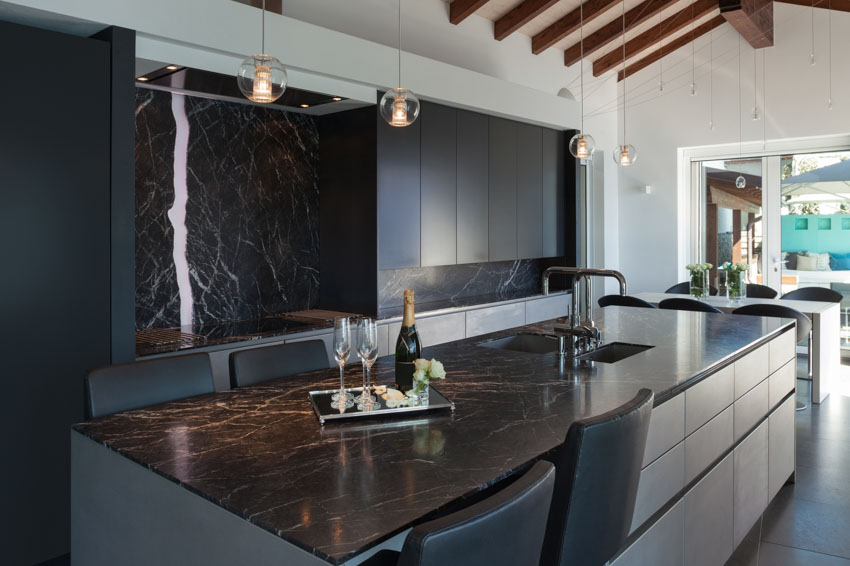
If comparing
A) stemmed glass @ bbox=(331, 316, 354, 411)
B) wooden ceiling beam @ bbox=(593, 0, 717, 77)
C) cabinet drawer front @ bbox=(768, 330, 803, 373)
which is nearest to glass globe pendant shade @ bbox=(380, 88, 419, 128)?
stemmed glass @ bbox=(331, 316, 354, 411)

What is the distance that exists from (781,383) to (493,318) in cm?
236

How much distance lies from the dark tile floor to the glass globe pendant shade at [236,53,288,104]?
106 inches

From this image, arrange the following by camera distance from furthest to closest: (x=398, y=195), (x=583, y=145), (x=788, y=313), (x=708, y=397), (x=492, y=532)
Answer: (x=788, y=313), (x=398, y=195), (x=583, y=145), (x=708, y=397), (x=492, y=532)

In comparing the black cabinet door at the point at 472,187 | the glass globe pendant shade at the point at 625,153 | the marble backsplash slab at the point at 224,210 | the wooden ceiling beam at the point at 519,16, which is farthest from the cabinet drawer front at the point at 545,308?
the wooden ceiling beam at the point at 519,16

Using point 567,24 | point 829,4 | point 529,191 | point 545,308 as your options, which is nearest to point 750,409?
point 545,308

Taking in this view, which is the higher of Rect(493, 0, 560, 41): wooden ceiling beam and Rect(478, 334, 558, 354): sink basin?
Rect(493, 0, 560, 41): wooden ceiling beam

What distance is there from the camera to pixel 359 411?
5.74 ft

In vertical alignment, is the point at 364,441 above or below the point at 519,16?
below

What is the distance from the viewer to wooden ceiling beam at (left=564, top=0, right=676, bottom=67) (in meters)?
6.47

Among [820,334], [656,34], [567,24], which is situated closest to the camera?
[820,334]

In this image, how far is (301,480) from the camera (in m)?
1.31

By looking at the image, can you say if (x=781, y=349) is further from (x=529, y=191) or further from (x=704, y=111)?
(x=704, y=111)

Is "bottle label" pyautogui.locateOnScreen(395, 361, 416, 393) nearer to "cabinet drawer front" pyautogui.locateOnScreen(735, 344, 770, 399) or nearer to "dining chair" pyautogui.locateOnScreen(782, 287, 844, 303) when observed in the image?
"cabinet drawer front" pyautogui.locateOnScreen(735, 344, 770, 399)

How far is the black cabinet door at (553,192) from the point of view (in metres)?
6.29
